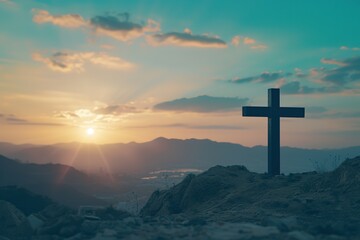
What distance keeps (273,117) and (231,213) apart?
956 cm

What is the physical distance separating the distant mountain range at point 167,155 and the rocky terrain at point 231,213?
89708mm

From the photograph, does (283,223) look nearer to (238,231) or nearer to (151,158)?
(238,231)

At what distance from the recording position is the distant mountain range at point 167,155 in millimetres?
116275

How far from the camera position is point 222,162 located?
392 feet

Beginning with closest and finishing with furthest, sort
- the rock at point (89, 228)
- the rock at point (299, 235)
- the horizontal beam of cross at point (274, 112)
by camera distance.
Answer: the rock at point (299, 235) < the rock at point (89, 228) < the horizontal beam of cross at point (274, 112)

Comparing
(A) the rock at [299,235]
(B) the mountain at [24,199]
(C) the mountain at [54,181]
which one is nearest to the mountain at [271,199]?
(A) the rock at [299,235]

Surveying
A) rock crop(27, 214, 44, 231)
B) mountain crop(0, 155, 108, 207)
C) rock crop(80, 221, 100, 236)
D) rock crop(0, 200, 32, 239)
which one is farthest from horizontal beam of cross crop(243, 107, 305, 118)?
mountain crop(0, 155, 108, 207)

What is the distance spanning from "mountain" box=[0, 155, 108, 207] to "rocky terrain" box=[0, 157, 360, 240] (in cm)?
2378

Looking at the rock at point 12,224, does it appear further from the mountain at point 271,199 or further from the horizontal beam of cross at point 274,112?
the horizontal beam of cross at point 274,112

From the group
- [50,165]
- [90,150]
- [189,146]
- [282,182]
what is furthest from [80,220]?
[90,150]

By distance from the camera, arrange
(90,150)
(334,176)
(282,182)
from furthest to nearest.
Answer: (90,150) → (282,182) → (334,176)

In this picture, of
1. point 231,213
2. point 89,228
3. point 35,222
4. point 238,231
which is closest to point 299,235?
point 238,231

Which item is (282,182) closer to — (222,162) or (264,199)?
(264,199)

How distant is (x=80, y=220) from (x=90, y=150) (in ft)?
516
